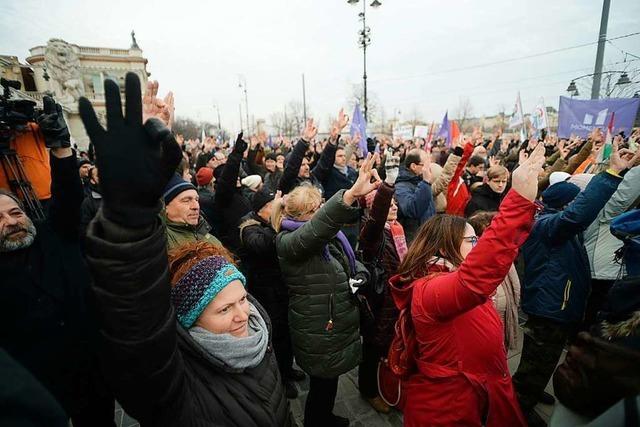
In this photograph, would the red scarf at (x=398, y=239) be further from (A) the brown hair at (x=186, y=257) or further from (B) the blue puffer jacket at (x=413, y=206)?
(A) the brown hair at (x=186, y=257)

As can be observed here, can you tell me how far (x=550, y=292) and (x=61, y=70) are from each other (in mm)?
50264

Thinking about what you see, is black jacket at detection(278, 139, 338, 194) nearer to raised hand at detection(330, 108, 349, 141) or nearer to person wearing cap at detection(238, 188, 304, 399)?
raised hand at detection(330, 108, 349, 141)

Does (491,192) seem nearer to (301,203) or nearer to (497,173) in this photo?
(497,173)

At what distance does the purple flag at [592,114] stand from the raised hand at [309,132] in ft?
24.9

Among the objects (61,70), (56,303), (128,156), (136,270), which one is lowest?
(56,303)

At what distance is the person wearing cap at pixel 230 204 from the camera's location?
3920 mm

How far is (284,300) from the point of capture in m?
3.18

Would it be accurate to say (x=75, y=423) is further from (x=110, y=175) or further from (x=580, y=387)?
(x=580, y=387)

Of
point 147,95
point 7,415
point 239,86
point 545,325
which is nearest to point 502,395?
point 545,325

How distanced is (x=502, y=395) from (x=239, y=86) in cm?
4504

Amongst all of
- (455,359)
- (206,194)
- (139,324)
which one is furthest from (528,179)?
(206,194)

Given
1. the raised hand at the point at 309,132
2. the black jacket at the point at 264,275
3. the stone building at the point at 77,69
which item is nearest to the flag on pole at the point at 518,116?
the raised hand at the point at 309,132

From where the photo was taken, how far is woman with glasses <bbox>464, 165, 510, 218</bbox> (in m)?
4.46

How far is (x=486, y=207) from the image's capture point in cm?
448
